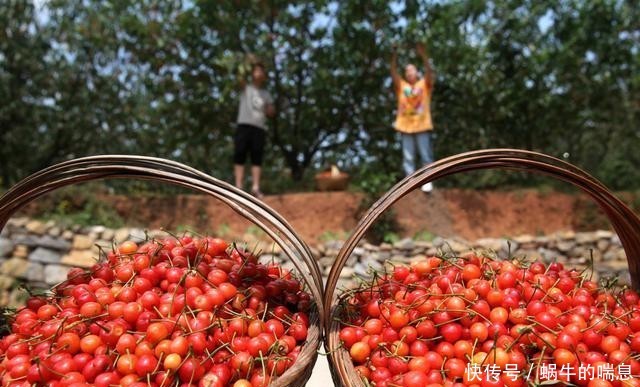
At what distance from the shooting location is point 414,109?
6.02m

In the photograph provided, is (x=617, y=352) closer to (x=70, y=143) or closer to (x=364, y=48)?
(x=364, y=48)

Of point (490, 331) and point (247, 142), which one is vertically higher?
point (247, 142)

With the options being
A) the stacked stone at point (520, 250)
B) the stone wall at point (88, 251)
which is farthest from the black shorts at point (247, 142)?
the stacked stone at point (520, 250)

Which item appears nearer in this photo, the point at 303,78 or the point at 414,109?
the point at 414,109

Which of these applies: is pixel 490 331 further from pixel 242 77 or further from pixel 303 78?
pixel 303 78

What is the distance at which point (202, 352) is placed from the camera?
147cm

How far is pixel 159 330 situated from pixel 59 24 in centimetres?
770

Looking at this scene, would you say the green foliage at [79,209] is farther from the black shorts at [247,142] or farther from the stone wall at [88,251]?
the black shorts at [247,142]

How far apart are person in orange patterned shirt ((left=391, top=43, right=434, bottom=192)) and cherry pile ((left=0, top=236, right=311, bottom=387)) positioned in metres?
4.52

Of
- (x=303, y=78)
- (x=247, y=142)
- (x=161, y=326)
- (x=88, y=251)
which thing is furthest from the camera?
Result: (x=303, y=78)

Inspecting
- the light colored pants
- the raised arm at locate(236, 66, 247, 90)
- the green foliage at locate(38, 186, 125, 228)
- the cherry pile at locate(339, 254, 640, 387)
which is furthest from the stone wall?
the cherry pile at locate(339, 254, 640, 387)

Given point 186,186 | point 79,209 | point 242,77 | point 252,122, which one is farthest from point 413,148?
point 186,186

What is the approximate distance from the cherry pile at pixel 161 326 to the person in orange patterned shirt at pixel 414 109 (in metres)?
4.52

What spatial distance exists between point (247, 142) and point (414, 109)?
2.11 metres
